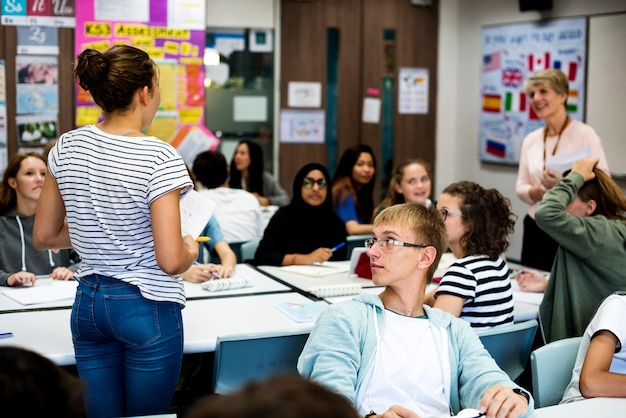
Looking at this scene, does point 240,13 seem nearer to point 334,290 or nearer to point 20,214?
point 20,214

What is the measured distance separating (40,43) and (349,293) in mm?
3829

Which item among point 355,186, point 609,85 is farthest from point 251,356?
point 609,85

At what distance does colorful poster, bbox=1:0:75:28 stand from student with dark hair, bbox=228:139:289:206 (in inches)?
63.6

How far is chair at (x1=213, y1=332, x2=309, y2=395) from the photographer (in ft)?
7.91

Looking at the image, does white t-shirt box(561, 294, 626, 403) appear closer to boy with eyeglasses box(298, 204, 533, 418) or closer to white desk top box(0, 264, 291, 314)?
boy with eyeglasses box(298, 204, 533, 418)

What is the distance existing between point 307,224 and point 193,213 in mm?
2201

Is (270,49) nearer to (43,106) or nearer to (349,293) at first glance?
(43,106)

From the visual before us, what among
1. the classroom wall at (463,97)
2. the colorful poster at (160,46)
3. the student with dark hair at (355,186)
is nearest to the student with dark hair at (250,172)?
the colorful poster at (160,46)

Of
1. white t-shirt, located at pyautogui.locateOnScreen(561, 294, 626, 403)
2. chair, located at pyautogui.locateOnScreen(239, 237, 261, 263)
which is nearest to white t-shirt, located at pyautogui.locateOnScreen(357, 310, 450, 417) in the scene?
white t-shirt, located at pyautogui.locateOnScreen(561, 294, 626, 403)

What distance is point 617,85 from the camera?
6410 millimetres

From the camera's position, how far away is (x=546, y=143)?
4.96 metres

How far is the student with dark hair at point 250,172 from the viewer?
662 cm

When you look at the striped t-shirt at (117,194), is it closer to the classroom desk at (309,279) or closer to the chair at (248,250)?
the classroom desk at (309,279)

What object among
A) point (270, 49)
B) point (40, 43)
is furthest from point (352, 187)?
point (40, 43)
